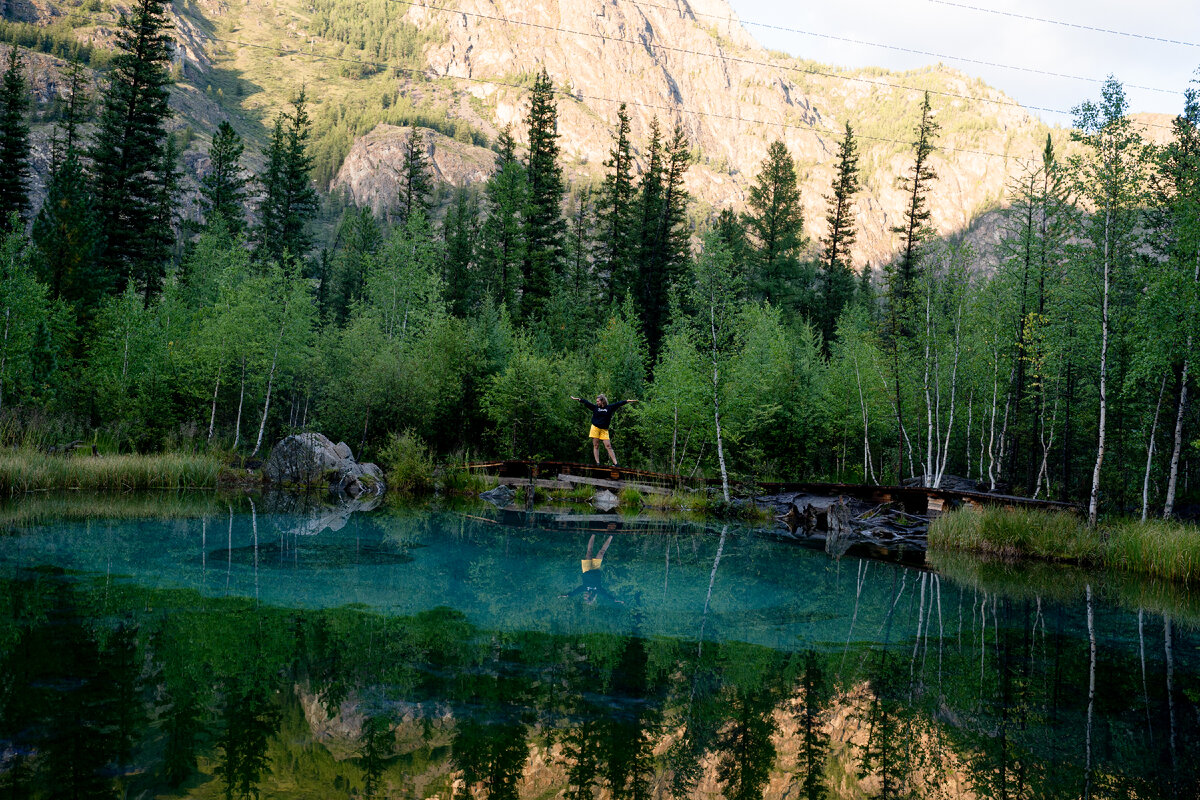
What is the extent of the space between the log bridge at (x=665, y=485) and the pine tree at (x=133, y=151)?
2593cm

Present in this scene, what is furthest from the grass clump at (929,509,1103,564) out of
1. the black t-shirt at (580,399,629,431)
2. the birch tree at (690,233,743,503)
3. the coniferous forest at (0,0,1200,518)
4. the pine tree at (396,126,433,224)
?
the pine tree at (396,126,433,224)

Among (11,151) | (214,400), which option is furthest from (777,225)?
(11,151)

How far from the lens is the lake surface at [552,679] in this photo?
179 inches

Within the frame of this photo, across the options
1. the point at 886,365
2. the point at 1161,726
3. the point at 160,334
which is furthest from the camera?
the point at 886,365

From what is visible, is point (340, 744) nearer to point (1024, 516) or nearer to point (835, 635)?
point (835, 635)

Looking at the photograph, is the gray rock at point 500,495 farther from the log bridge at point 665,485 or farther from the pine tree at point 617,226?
the pine tree at point 617,226

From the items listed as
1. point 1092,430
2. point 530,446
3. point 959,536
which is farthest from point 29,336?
point 1092,430

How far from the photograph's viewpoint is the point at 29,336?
21953 mm

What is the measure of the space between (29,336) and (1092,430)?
134 ft

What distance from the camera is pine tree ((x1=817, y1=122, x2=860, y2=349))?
168 ft

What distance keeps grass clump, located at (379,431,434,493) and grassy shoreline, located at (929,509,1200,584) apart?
51.6 feet

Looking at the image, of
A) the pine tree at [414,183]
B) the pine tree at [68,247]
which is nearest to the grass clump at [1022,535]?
the pine tree at [68,247]

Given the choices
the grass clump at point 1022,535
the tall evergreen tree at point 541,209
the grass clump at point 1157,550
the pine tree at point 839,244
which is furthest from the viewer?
the pine tree at point 839,244

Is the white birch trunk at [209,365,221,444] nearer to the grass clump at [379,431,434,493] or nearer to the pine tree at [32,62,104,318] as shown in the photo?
the grass clump at [379,431,434,493]
